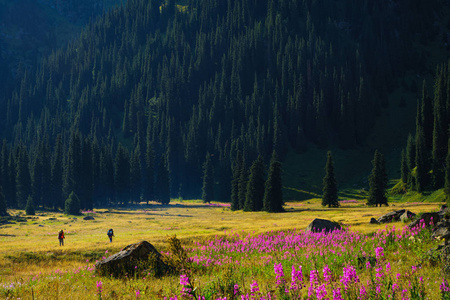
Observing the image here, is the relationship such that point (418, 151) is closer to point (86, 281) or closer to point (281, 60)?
point (86, 281)

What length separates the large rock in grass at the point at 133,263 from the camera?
14.7 m

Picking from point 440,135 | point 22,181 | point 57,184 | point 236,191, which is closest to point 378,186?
point 440,135

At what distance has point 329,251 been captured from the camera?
14.6 meters

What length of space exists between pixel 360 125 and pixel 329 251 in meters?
150

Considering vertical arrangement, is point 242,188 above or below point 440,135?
below

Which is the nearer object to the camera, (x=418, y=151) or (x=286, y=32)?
(x=418, y=151)

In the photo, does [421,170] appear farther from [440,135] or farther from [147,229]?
[147,229]

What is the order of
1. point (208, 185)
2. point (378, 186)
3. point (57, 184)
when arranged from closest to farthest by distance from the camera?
point (378, 186) → point (57, 184) → point (208, 185)

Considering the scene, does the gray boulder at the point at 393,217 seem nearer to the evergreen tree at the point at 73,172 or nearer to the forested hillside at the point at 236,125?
the forested hillside at the point at 236,125

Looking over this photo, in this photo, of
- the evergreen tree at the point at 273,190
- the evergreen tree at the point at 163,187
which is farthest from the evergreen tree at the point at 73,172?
the evergreen tree at the point at 273,190

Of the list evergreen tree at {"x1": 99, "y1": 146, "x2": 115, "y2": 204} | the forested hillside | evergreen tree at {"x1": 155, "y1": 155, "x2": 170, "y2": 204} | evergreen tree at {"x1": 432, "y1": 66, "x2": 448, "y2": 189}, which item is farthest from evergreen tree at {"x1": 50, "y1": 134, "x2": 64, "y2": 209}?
evergreen tree at {"x1": 432, "y1": 66, "x2": 448, "y2": 189}

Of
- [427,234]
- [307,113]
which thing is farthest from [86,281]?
[307,113]

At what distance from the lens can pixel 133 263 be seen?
15.2 metres

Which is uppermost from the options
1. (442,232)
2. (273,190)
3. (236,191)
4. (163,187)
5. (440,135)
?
(440,135)
